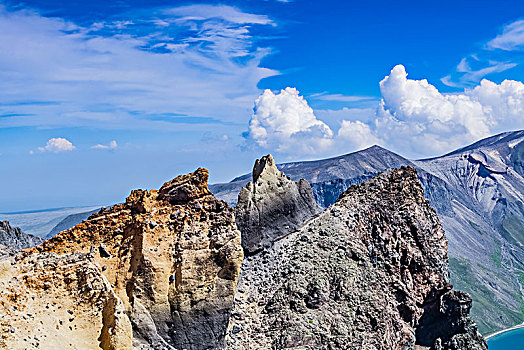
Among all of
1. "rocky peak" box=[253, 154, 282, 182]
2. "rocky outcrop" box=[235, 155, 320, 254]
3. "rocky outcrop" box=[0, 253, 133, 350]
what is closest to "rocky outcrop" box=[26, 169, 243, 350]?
"rocky outcrop" box=[0, 253, 133, 350]

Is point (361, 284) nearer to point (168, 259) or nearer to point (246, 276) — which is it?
point (246, 276)

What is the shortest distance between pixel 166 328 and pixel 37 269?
918 centimetres

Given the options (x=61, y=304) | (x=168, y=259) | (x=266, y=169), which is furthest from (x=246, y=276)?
(x=61, y=304)

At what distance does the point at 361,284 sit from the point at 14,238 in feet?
187

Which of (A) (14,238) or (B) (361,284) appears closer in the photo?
(B) (361,284)

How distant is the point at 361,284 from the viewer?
3922 cm

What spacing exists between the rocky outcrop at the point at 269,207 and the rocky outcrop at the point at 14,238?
42.6 metres

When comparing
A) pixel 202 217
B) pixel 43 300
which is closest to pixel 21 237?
pixel 202 217

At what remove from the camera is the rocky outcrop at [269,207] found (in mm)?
43906

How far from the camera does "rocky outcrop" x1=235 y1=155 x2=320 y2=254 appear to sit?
43906mm

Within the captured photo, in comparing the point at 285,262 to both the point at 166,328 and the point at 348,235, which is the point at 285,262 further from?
the point at 166,328

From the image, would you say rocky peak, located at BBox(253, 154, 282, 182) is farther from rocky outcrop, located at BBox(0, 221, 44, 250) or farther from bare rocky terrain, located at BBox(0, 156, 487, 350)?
rocky outcrop, located at BBox(0, 221, 44, 250)

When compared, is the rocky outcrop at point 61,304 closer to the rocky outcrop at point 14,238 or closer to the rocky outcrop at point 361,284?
the rocky outcrop at point 361,284

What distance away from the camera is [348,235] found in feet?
139
